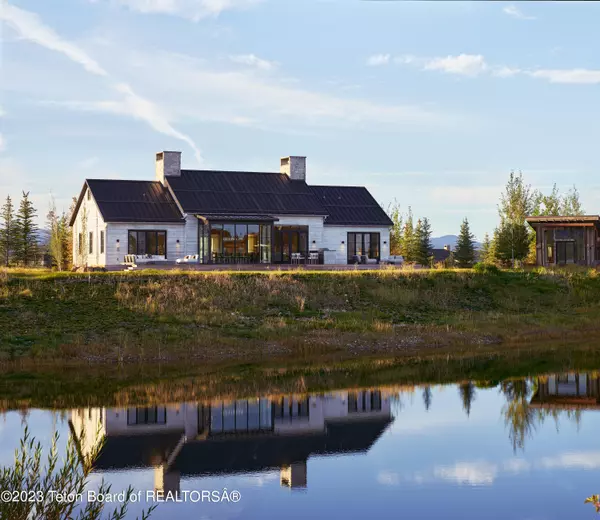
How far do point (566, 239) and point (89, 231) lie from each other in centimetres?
2679

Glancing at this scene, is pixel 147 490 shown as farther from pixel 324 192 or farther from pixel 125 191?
pixel 324 192

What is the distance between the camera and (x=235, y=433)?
17.4 m

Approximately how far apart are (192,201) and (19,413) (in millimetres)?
27544

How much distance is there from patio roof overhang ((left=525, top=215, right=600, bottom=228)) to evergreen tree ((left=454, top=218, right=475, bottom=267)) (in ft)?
20.0

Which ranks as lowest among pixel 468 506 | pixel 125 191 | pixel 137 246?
pixel 468 506

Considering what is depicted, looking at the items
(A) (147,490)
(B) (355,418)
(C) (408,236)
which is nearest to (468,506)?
(A) (147,490)

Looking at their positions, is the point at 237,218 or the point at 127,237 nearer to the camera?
the point at 127,237

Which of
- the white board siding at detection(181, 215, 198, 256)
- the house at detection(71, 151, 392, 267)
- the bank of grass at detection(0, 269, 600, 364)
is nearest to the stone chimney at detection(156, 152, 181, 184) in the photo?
the house at detection(71, 151, 392, 267)

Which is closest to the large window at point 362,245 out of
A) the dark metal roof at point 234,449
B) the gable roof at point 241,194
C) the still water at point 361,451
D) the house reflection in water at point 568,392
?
the gable roof at point 241,194

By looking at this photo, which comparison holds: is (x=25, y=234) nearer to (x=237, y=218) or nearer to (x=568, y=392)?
(x=237, y=218)

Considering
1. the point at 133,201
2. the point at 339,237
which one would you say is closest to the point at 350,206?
the point at 339,237

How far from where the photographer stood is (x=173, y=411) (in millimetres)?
18812

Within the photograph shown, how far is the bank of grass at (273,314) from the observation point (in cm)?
2572

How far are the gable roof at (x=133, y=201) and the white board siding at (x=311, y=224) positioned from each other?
218 inches
